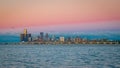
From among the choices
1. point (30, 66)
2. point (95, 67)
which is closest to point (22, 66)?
point (30, 66)

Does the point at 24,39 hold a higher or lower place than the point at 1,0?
lower

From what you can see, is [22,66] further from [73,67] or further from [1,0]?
[1,0]

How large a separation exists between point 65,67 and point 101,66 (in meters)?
1.28

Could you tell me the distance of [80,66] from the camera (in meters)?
9.80

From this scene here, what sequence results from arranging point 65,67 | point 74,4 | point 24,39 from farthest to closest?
point 24,39 → point 74,4 → point 65,67

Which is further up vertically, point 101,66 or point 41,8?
point 41,8

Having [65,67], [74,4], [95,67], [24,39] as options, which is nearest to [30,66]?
[65,67]

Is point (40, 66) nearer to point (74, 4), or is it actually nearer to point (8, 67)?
point (8, 67)

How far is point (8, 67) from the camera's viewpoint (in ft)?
32.3

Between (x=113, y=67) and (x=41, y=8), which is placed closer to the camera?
(x=113, y=67)

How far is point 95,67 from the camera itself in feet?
31.7

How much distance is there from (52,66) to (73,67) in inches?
29.3

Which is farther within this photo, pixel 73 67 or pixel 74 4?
pixel 74 4

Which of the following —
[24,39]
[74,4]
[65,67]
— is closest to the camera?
[65,67]
